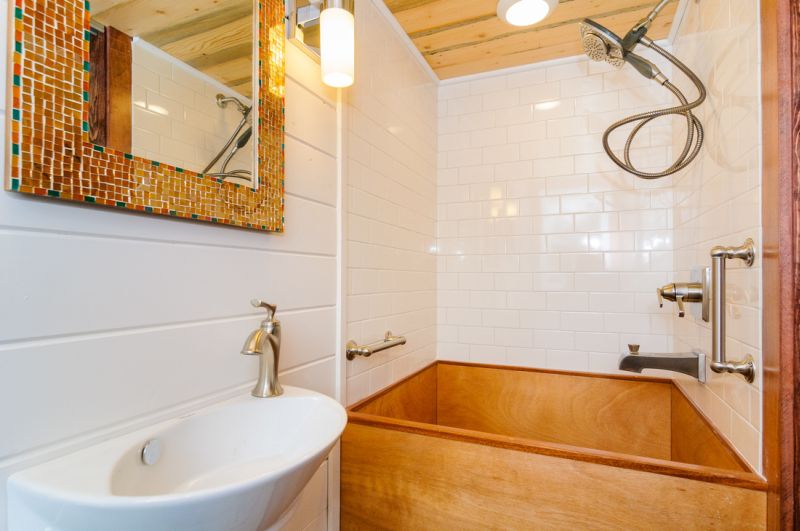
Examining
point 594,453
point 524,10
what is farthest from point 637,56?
point 594,453

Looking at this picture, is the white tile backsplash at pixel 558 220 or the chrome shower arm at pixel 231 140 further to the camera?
the white tile backsplash at pixel 558 220

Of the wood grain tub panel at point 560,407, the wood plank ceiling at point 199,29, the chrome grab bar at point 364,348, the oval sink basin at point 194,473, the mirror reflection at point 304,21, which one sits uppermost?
the mirror reflection at point 304,21

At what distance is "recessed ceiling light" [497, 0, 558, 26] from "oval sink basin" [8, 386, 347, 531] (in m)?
1.47

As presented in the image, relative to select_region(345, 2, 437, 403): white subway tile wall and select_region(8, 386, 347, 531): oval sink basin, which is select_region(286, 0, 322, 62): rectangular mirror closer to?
select_region(345, 2, 437, 403): white subway tile wall

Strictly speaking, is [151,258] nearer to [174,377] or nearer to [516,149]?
[174,377]

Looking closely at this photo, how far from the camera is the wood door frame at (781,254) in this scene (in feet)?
2.68

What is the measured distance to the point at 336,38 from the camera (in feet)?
3.75

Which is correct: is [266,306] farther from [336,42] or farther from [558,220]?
[558,220]

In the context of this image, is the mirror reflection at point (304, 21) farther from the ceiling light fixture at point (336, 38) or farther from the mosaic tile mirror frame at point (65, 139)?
the mosaic tile mirror frame at point (65, 139)

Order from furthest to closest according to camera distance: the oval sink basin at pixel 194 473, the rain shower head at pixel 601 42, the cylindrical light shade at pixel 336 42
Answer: the rain shower head at pixel 601 42, the cylindrical light shade at pixel 336 42, the oval sink basin at pixel 194 473

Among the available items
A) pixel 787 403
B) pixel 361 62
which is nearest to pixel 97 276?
pixel 361 62

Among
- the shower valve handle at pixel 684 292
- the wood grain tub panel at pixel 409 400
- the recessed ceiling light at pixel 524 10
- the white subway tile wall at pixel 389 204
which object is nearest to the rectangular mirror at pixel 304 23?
the white subway tile wall at pixel 389 204

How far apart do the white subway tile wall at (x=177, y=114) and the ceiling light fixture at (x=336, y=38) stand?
29 centimetres

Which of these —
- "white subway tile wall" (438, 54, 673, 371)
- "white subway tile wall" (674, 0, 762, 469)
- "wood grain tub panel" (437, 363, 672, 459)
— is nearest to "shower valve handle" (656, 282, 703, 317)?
"white subway tile wall" (674, 0, 762, 469)
